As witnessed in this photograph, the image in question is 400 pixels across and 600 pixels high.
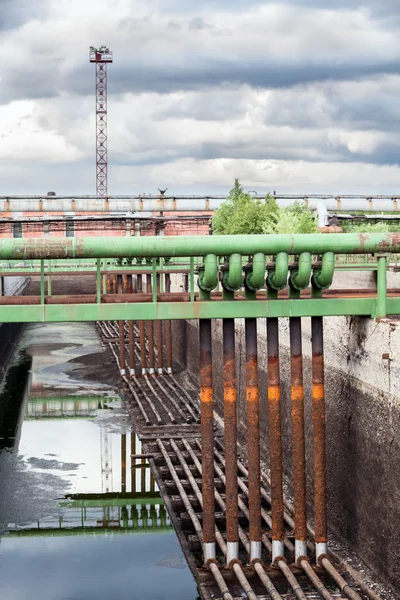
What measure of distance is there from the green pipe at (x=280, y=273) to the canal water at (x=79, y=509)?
4941mm

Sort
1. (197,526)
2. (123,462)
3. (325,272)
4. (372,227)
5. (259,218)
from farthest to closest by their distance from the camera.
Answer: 1. (259,218)
2. (372,227)
3. (123,462)
4. (197,526)
5. (325,272)

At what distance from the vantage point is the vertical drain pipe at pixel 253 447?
1236cm

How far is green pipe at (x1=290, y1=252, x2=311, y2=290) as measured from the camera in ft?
38.9

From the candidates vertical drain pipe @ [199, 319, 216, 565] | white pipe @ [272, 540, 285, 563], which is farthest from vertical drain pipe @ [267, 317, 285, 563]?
vertical drain pipe @ [199, 319, 216, 565]

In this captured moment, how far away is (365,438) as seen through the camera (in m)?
12.8

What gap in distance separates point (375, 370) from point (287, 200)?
46495 millimetres

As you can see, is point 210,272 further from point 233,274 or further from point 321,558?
point 321,558

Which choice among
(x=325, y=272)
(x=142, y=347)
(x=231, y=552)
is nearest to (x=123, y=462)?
(x=231, y=552)

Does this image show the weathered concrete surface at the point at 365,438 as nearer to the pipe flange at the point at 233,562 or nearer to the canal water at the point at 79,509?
the pipe flange at the point at 233,562

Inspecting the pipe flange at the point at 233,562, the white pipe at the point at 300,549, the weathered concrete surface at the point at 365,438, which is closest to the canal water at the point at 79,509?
the pipe flange at the point at 233,562

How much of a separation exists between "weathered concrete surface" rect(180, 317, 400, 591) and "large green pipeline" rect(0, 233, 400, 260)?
4.96 feet

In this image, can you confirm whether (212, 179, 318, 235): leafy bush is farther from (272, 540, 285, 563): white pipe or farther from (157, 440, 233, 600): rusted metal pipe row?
(272, 540, 285, 563): white pipe

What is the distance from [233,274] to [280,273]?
0.66m

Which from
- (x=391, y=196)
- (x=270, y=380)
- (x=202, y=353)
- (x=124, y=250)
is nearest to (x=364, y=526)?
(x=270, y=380)
